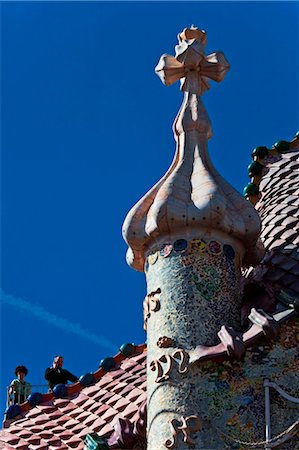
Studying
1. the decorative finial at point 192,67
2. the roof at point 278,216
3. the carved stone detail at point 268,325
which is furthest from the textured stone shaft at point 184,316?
the decorative finial at point 192,67

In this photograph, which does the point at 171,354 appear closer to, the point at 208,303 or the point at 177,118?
the point at 208,303

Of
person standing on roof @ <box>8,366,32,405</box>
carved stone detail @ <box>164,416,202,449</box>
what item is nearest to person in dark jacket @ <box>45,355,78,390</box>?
person standing on roof @ <box>8,366,32,405</box>

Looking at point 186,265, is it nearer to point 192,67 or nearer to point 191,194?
point 191,194

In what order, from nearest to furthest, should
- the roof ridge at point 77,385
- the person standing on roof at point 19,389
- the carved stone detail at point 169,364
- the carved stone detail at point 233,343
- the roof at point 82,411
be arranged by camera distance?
the carved stone detail at point 233,343, the carved stone detail at point 169,364, the roof at point 82,411, the roof ridge at point 77,385, the person standing on roof at point 19,389

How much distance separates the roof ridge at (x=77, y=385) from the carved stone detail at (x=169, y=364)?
2.55 metres

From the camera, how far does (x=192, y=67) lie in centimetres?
1720

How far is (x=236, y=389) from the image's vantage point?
1526cm

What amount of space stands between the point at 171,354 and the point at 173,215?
128 cm

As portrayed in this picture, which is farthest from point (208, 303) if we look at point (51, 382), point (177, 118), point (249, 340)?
point (51, 382)

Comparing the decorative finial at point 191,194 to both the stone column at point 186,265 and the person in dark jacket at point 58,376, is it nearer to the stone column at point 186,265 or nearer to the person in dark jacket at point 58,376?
the stone column at point 186,265

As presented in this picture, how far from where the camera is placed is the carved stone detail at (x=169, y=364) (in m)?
15.4

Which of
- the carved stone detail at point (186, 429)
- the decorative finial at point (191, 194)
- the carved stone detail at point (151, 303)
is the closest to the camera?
the carved stone detail at point (186, 429)

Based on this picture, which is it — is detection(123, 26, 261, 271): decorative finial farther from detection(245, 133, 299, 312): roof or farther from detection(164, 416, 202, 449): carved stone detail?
detection(164, 416, 202, 449): carved stone detail

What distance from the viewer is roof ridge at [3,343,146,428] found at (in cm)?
1805
